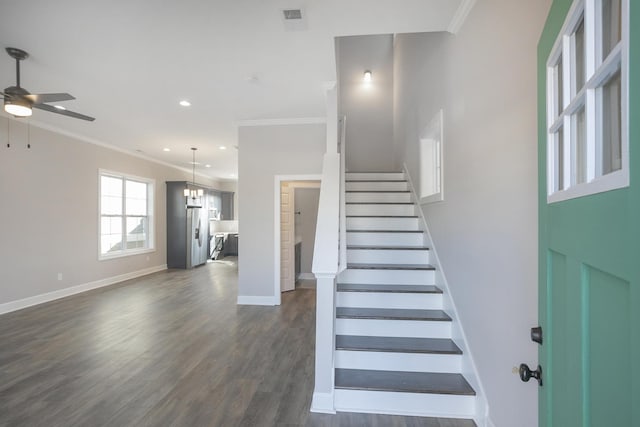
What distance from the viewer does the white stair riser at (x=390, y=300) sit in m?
2.74

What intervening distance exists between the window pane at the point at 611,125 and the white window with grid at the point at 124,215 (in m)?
7.36

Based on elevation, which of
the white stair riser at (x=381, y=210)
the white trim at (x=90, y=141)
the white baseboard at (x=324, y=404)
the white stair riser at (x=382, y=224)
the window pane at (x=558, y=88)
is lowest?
the white baseboard at (x=324, y=404)

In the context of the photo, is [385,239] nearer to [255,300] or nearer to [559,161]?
[255,300]

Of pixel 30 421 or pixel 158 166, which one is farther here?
pixel 158 166

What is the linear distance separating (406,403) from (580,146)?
1.93 meters

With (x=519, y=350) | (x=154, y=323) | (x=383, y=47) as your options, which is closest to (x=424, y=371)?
(x=519, y=350)

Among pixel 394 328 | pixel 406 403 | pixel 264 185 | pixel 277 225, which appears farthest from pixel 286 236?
pixel 406 403

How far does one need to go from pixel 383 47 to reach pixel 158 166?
603cm

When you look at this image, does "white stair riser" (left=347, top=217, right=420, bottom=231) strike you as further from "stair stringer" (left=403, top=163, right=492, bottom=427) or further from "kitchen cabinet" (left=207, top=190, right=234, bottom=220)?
"kitchen cabinet" (left=207, top=190, right=234, bottom=220)

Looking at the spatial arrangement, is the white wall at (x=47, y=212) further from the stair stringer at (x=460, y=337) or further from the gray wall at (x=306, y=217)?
the stair stringer at (x=460, y=337)

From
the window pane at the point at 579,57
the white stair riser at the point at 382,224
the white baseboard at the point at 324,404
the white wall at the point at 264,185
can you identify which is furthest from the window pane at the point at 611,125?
the white wall at the point at 264,185

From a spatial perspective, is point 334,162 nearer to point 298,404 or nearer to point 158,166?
point 298,404

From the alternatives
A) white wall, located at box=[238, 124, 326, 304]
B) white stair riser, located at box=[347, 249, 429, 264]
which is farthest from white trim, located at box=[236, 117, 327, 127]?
white stair riser, located at box=[347, 249, 429, 264]

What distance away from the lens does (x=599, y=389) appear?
0.68 metres
